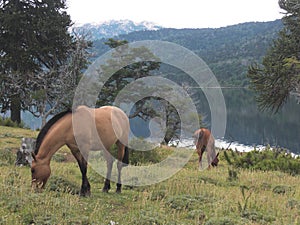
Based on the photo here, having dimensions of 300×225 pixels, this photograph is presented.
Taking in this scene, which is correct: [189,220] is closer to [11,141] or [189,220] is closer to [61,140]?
[61,140]

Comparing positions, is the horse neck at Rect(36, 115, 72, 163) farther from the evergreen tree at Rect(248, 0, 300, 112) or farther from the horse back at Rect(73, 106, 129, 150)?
the evergreen tree at Rect(248, 0, 300, 112)

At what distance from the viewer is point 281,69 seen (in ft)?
66.5

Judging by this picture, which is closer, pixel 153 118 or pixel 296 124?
pixel 153 118

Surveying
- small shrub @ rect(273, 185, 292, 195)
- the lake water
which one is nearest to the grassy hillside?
small shrub @ rect(273, 185, 292, 195)

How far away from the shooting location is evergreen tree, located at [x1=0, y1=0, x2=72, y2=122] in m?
21.1

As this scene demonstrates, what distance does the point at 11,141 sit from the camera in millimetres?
15359

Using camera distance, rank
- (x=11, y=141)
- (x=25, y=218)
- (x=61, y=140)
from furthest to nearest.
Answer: (x=11, y=141) → (x=61, y=140) → (x=25, y=218)

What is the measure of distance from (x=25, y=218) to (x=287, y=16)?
21.6 metres

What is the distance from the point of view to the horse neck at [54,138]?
22.9 feet

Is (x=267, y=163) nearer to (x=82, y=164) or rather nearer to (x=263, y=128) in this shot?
(x=82, y=164)

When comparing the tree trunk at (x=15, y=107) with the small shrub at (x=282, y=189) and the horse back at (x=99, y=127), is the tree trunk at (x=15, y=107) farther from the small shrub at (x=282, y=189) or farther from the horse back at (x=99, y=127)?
the small shrub at (x=282, y=189)

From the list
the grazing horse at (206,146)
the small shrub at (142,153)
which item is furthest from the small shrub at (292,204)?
the small shrub at (142,153)

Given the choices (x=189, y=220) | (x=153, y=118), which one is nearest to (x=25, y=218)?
(x=189, y=220)

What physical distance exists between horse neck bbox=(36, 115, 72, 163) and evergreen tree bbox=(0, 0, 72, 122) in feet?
50.8
